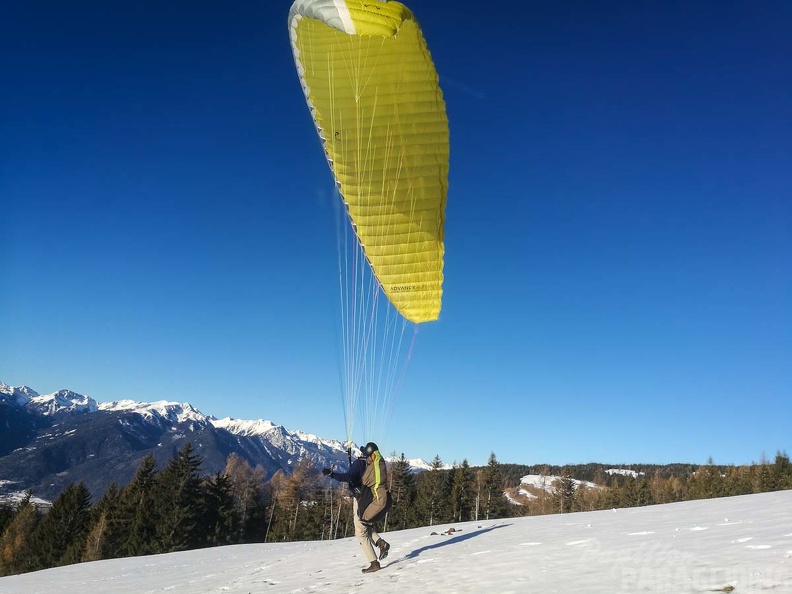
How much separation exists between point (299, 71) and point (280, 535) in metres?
48.6

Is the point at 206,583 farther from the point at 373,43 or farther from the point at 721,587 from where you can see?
the point at 373,43

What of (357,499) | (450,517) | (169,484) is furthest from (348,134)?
(450,517)

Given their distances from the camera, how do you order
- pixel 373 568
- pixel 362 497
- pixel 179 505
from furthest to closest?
pixel 179 505 < pixel 362 497 < pixel 373 568

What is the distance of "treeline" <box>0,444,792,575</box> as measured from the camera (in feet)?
121

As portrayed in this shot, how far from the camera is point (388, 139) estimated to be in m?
11.2

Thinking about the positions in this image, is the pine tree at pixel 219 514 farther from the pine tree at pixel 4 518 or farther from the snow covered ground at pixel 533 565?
the snow covered ground at pixel 533 565

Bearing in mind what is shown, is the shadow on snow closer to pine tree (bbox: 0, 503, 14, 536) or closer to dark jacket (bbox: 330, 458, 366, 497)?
dark jacket (bbox: 330, 458, 366, 497)

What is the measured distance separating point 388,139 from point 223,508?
4003 cm

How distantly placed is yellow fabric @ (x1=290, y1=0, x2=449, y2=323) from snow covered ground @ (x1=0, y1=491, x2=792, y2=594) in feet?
16.6

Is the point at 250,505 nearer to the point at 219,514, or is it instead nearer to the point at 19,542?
the point at 219,514

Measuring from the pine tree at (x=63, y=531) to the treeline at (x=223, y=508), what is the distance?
70 millimetres

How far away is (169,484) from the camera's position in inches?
1491

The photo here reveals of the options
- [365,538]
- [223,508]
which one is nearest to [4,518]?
[223,508]

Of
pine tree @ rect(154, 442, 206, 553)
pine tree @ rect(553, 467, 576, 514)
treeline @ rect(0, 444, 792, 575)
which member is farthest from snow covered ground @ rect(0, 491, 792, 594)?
pine tree @ rect(553, 467, 576, 514)
